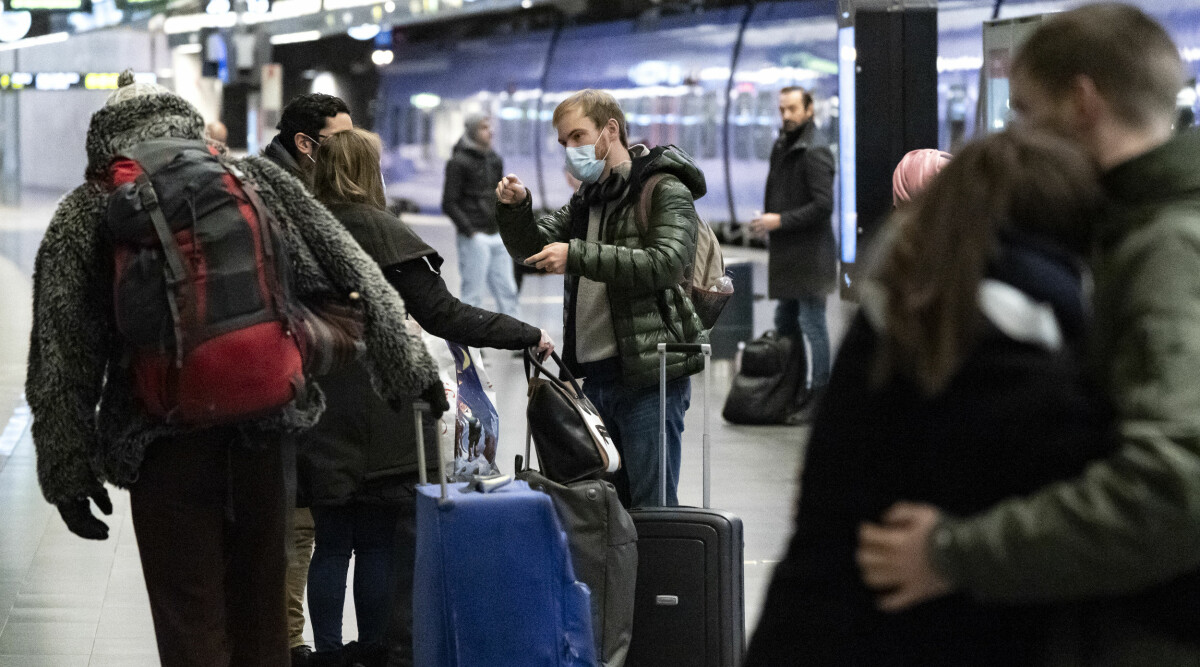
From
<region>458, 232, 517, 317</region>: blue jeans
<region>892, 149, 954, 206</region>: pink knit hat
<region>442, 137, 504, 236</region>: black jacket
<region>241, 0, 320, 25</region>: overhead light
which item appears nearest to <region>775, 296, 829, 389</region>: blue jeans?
<region>458, 232, 517, 317</region>: blue jeans

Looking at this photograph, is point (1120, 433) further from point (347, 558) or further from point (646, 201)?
point (347, 558)

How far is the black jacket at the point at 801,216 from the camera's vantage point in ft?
28.0

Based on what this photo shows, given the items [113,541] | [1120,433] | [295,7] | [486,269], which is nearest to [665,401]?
[1120,433]

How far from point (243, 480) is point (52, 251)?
1.94ft

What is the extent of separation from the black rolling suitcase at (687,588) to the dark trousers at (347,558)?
2.37ft

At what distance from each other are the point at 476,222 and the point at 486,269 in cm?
37

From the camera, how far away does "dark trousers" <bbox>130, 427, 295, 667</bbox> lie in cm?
308

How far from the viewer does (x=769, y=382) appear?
8.73 metres

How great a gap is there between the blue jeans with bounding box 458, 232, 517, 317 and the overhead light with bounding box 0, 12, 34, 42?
4.09m

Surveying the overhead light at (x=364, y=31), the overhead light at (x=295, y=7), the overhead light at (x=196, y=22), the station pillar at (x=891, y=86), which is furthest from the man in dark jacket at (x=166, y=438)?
the overhead light at (x=364, y=31)

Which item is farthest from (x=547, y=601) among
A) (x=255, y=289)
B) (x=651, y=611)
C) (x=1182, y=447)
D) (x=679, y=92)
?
Answer: (x=679, y=92)

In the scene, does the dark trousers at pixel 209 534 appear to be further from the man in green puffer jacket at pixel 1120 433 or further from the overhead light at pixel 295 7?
the overhead light at pixel 295 7

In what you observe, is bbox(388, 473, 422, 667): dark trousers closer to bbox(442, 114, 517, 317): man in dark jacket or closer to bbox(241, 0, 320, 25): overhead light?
bbox(442, 114, 517, 317): man in dark jacket

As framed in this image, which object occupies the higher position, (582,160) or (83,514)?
(582,160)
